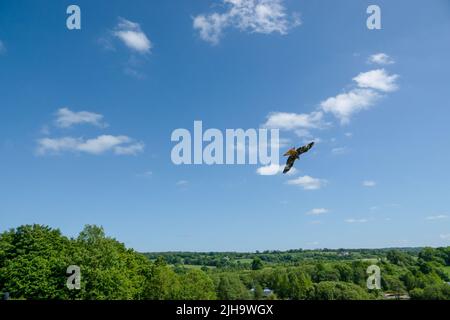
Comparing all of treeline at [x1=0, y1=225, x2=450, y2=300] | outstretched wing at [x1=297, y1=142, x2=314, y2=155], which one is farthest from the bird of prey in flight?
treeline at [x1=0, y1=225, x2=450, y2=300]

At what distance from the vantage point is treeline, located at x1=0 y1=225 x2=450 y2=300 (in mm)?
43531

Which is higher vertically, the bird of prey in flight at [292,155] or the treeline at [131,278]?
the bird of prey in flight at [292,155]

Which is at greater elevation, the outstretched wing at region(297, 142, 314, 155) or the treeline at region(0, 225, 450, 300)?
the outstretched wing at region(297, 142, 314, 155)

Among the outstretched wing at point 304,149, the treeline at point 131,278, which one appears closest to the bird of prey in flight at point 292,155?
the outstretched wing at point 304,149

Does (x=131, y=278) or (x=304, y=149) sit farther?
(x=131, y=278)

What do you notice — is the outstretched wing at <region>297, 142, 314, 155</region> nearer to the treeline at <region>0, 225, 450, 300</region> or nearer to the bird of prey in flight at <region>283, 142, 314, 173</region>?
the bird of prey in flight at <region>283, 142, 314, 173</region>

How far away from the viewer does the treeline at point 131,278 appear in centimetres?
4353

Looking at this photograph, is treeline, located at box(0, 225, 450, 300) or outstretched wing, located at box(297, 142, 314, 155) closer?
outstretched wing, located at box(297, 142, 314, 155)

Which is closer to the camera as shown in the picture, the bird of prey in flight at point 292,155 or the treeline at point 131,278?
the bird of prey in flight at point 292,155

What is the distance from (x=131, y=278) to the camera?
53.1m

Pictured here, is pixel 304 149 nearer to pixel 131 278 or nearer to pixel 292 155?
pixel 292 155

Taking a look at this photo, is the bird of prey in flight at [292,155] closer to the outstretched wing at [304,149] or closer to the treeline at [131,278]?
the outstretched wing at [304,149]

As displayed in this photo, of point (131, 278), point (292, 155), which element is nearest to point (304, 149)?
point (292, 155)
